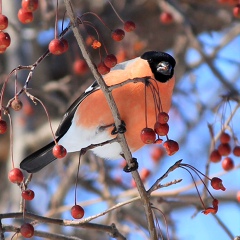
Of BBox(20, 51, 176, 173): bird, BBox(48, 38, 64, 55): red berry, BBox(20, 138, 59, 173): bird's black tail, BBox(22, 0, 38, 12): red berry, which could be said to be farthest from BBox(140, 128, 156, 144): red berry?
BBox(20, 138, 59, 173): bird's black tail

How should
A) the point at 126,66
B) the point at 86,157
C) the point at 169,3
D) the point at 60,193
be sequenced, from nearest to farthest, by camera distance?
the point at 126,66
the point at 169,3
the point at 60,193
the point at 86,157

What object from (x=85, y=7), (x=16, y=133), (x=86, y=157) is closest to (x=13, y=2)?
(x=85, y=7)

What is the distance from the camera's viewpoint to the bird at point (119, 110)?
224cm

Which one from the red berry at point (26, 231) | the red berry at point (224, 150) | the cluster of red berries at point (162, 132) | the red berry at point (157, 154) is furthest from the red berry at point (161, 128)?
the red berry at point (157, 154)

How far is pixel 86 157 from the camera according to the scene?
351cm

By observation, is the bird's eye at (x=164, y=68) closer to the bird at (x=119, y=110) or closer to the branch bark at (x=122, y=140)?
the bird at (x=119, y=110)

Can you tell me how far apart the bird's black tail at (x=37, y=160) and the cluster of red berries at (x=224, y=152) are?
25.7 inches

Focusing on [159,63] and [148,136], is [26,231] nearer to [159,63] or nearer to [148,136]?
[148,136]

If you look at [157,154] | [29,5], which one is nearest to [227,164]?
[29,5]

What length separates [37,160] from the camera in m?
2.40

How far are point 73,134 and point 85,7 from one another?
163cm

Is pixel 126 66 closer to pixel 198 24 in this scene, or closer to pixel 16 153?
pixel 16 153

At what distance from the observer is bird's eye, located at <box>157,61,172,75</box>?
7.67 feet

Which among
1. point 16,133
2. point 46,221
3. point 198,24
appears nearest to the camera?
point 46,221
